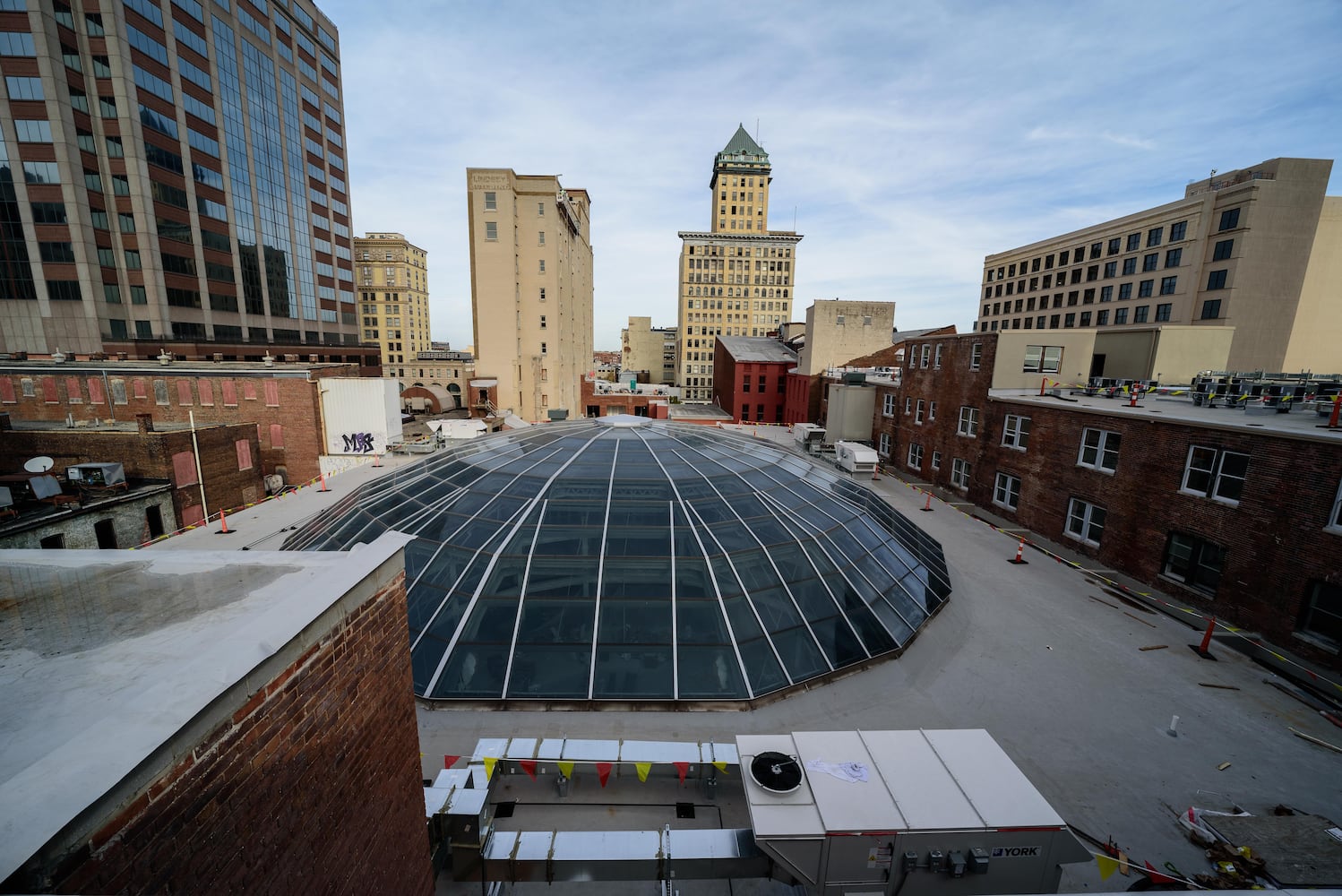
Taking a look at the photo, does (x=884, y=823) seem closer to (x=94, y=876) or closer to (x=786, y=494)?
(x=94, y=876)

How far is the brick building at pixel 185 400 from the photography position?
1204 inches

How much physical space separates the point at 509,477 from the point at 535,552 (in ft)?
11.2

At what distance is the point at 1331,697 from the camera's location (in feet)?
40.2

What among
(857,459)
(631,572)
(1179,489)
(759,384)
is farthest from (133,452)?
(759,384)

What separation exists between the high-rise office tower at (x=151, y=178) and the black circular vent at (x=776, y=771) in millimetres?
67805

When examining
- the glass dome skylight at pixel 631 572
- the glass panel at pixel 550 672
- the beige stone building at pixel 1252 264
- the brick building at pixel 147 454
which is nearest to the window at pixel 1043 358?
the glass dome skylight at pixel 631 572

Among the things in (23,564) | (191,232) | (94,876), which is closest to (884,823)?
(94,876)

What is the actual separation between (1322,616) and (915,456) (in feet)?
72.0

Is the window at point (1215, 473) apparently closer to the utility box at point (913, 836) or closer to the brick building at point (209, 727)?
the utility box at point (913, 836)

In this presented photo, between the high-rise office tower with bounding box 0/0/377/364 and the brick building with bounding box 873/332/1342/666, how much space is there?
7317cm

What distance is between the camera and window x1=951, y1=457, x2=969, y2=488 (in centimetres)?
2945

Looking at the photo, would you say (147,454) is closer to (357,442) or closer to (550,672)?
(357,442)

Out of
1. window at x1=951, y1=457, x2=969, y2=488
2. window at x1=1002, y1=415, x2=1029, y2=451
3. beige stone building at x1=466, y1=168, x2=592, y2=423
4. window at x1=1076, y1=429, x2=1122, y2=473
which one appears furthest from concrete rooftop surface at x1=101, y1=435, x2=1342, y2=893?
beige stone building at x1=466, y1=168, x2=592, y2=423

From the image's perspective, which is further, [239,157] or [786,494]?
[239,157]
